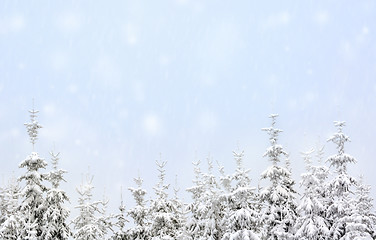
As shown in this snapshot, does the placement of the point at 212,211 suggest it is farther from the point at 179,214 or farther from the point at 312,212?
the point at 179,214

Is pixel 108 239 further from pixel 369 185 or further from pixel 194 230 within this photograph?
pixel 369 185

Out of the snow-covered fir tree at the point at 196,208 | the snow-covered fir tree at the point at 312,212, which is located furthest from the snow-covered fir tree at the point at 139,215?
the snow-covered fir tree at the point at 312,212

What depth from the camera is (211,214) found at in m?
30.6

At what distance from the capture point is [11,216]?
31938 mm

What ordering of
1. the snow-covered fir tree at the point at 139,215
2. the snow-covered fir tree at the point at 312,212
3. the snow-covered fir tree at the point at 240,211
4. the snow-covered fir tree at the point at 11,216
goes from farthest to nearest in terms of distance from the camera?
the snow-covered fir tree at the point at 139,215, the snow-covered fir tree at the point at 11,216, the snow-covered fir tree at the point at 312,212, the snow-covered fir tree at the point at 240,211

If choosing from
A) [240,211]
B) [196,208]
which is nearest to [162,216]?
[196,208]

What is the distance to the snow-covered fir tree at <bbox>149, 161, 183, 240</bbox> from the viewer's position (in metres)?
35.1

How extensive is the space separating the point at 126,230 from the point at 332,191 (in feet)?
62.6

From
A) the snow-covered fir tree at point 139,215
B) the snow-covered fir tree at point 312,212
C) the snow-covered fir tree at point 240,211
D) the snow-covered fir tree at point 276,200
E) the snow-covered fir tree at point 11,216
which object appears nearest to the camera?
the snow-covered fir tree at point 240,211

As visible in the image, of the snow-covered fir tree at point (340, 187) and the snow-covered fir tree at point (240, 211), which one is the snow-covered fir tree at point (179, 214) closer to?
the snow-covered fir tree at point (240, 211)

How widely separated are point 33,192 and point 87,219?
20.5 ft

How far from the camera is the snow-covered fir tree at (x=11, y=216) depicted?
31794mm

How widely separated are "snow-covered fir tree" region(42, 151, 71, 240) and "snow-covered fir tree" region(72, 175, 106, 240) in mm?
2131

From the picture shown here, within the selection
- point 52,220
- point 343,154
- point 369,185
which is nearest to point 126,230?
point 52,220
